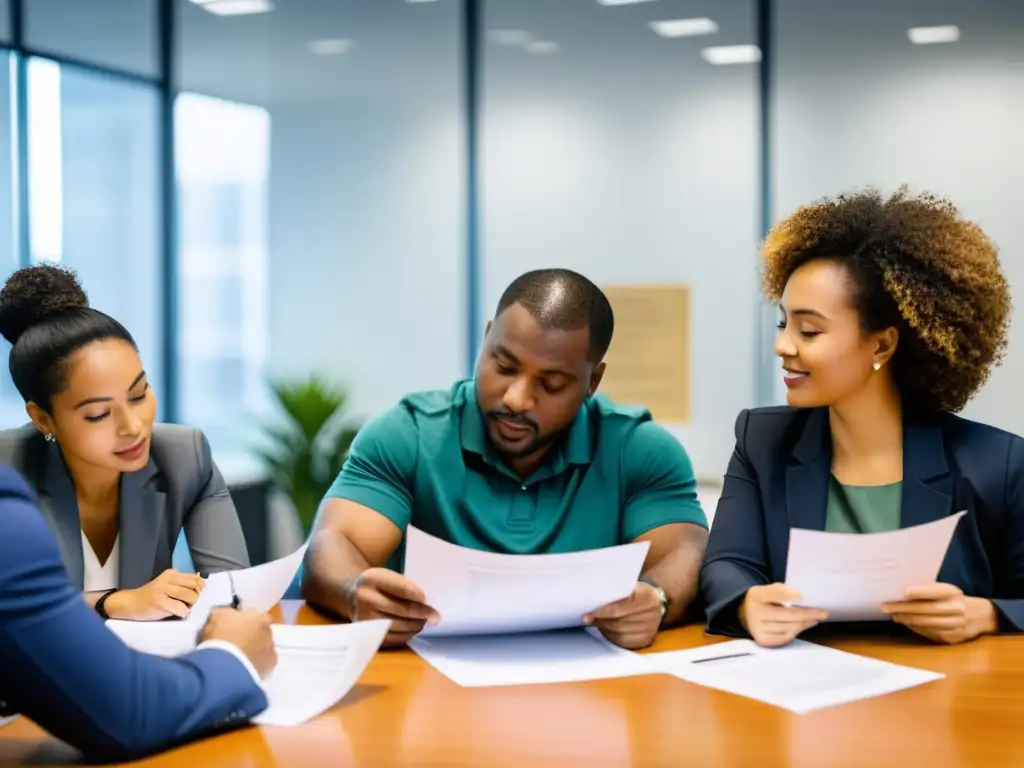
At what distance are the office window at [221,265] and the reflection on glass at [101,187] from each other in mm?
164

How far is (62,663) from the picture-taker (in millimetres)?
1146

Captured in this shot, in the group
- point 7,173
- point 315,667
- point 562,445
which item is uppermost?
point 7,173

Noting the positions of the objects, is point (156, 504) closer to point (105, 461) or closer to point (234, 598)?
point (105, 461)

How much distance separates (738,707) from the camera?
1.43m

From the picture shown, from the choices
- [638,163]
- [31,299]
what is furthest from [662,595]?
[638,163]

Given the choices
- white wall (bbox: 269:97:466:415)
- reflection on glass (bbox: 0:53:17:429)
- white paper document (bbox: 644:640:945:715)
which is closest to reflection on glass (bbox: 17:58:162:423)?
reflection on glass (bbox: 0:53:17:429)

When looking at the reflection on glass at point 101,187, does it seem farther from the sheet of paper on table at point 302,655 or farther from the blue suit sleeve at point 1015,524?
the blue suit sleeve at point 1015,524

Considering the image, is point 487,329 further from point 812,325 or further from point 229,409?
point 229,409

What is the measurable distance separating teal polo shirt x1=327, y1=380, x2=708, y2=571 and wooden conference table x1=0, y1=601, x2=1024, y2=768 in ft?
1.93

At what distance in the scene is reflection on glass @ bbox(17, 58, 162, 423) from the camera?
5156 mm

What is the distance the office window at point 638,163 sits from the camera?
16.6 feet

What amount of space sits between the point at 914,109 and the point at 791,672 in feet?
12.9

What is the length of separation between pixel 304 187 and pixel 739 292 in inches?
92.5

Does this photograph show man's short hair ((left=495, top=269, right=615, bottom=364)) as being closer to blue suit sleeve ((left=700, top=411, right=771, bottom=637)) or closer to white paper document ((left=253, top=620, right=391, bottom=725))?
blue suit sleeve ((left=700, top=411, right=771, bottom=637))
